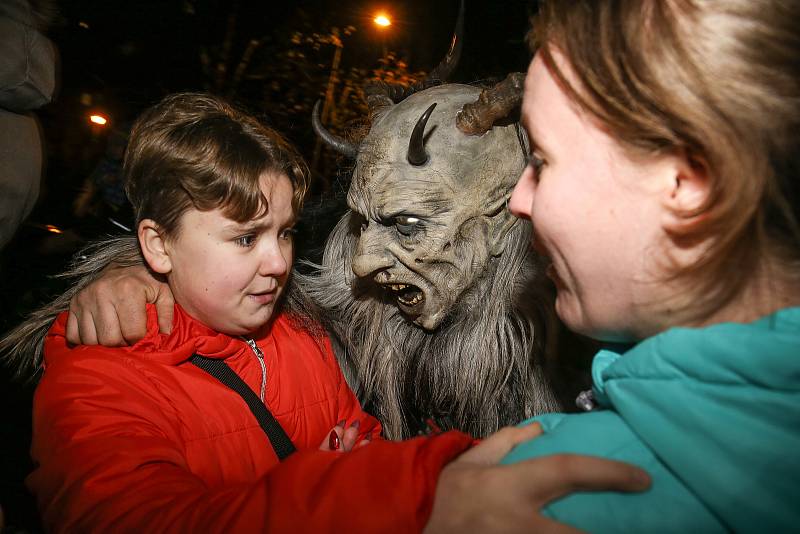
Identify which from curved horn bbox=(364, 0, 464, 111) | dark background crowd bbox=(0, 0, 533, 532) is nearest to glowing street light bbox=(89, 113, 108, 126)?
dark background crowd bbox=(0, 0, 533, 532)

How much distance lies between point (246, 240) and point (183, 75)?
2932mm

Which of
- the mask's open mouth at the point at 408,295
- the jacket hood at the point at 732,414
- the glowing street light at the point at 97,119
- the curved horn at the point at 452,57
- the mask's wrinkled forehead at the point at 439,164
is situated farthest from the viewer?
the glowing street light at the point at 97,119

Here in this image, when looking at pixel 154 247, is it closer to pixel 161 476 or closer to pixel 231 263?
pixel 231 263

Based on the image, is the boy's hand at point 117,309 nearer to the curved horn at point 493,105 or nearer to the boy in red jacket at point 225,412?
the boy in red jacket at point 225,412

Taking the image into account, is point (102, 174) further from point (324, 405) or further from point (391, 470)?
point (391, 470)

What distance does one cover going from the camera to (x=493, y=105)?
5.78 feet

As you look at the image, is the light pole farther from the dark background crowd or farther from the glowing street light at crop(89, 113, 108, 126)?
the glowing street light at crop(89, 113, 108, 126)

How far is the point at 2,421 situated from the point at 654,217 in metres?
2.74

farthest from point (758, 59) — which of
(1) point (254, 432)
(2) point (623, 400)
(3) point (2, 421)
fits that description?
(3) point (2, 421)

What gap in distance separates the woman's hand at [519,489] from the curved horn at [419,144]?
1.18 m

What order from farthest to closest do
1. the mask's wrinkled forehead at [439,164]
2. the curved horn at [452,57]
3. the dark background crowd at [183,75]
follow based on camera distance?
the dark background crowd at [183,75] < the curved horn at [452,57] < the mask's wrinkled forehead at [439,164]

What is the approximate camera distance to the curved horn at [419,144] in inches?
67.6

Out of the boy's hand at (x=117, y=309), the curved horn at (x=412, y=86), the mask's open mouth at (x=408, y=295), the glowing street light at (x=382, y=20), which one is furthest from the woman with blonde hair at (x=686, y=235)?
the glowing street light at (x=382, y=20)

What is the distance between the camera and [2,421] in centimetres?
234
